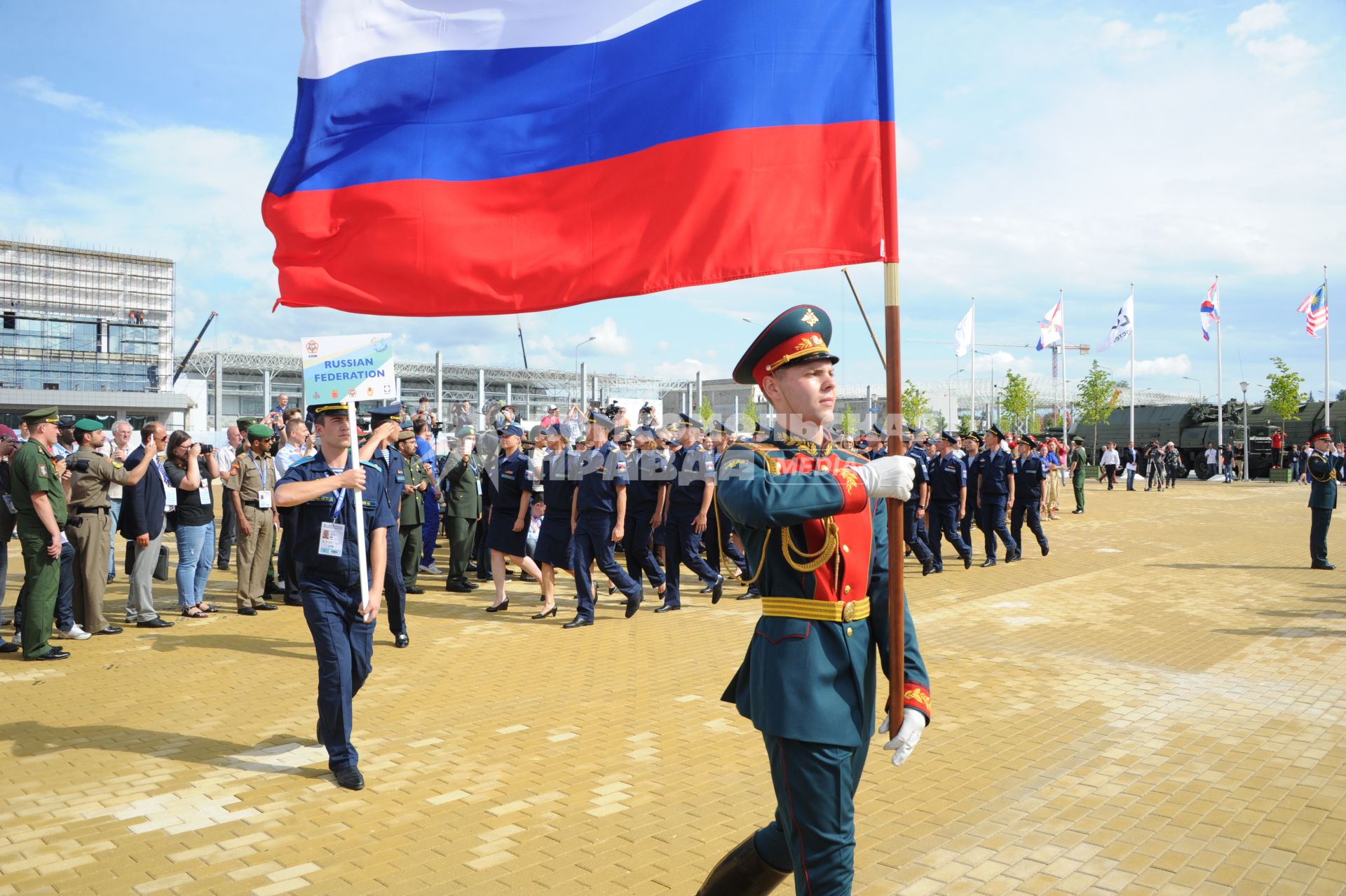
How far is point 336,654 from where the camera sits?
210 inches

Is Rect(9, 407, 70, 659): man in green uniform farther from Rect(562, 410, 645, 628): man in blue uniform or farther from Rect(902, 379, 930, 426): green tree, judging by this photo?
Rect(902, 379, 930, 426): green tree

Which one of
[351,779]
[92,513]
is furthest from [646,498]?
[351,779]

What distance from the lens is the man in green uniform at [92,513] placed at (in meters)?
8.81

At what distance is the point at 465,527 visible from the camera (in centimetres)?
1248

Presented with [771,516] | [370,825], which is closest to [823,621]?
[771,516]

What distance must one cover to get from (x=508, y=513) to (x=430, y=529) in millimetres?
4044

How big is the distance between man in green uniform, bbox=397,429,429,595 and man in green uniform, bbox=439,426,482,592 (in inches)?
15.6

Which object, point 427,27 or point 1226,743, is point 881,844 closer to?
point 1226,743

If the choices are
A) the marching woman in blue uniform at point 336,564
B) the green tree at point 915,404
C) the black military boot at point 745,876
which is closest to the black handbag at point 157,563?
the marching woman in blue uniform at point 336,564

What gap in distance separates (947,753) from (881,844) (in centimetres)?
143

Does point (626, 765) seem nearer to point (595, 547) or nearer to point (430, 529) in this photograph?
point (595, 547)

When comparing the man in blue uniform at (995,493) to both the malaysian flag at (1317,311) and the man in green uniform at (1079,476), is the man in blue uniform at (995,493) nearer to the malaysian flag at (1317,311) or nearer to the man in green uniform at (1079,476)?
the man in green uniform at (1079,476)

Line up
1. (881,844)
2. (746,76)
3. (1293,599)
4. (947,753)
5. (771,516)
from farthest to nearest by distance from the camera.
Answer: (1293,599) → (947,753) → (881,844) → (746,76) → (771,516)

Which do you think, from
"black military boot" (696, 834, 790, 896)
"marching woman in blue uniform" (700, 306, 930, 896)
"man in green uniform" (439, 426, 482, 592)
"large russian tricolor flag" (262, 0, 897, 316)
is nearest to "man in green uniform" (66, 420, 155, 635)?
"man in green uniform" (439, 426, 482, 592)
